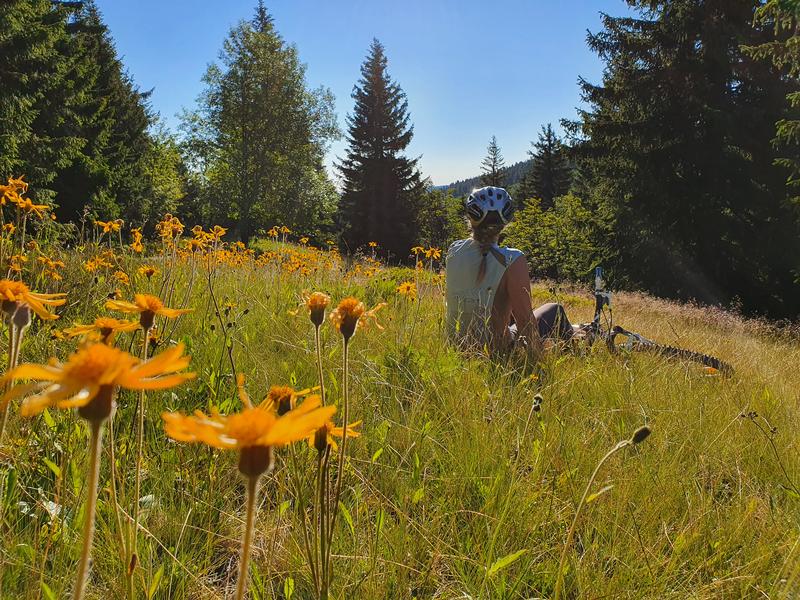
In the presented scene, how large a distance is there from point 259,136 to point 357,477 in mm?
23633

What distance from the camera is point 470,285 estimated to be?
3.08 meters

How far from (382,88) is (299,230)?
8.11m

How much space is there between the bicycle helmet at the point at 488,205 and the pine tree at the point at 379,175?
1760 centimetres

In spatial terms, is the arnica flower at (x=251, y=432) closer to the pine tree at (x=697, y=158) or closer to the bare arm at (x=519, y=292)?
the bare arm at (x=519, y=292)

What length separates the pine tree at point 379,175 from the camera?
21609 mm

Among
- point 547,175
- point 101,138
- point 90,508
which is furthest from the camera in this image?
point 547,175

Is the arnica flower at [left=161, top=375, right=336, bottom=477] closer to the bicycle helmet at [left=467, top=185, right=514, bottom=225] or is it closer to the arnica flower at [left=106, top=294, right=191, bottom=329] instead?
the arnica flower at [left=106, top=294, right=191, bottom=329]

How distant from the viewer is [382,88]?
78.1ft

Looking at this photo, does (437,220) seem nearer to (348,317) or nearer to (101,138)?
(101,138)

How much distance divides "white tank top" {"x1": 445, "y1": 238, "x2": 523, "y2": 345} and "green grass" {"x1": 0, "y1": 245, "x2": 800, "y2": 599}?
0.65m

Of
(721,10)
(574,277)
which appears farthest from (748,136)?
(574,277)

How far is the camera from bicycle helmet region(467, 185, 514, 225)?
306cm

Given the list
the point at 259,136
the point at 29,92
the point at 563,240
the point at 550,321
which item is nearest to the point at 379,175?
the point at 259,136

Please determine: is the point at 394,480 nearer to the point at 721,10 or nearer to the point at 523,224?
the point at 721,10
